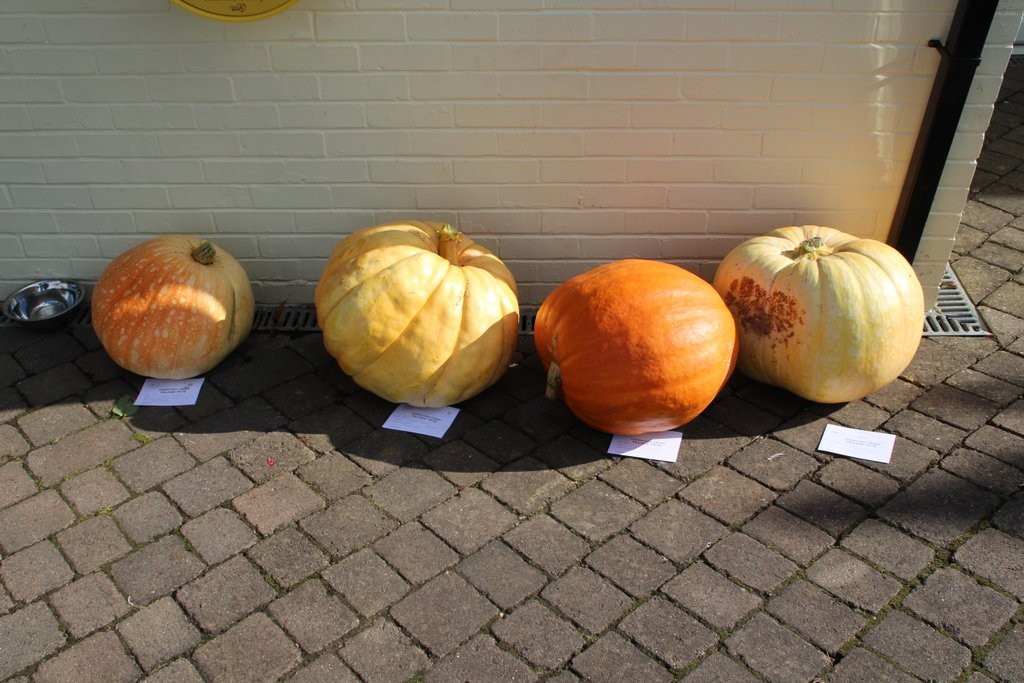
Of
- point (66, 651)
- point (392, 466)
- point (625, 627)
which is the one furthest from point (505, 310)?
point (66, 651)

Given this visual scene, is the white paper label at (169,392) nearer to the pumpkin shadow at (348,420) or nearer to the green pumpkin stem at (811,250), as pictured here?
the pumpkin shadow at (348,420)

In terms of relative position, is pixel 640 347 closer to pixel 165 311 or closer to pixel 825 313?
pixel 825 313

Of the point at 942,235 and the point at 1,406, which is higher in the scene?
the point at 942,235

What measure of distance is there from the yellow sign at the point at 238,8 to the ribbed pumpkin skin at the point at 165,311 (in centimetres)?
98

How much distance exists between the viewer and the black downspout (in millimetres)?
3754

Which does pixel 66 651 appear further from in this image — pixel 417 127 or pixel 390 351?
pixel 417 127

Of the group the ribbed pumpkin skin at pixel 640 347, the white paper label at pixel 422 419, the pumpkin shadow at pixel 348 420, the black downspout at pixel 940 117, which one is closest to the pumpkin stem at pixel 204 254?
the pumpkin shadow at pixel 348 420

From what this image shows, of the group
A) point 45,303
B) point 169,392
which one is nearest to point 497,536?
point 169,392

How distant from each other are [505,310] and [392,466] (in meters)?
0.80

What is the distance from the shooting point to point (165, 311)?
13.1 feet

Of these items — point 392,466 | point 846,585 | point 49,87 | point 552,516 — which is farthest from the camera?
point 49,87

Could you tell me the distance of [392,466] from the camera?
3.66 m

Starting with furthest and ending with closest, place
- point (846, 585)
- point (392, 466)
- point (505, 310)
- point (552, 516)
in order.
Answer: point (505, 310)
point (392, 466)
point (552, 516)
point (846, 585)

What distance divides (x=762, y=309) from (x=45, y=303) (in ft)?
11.3
